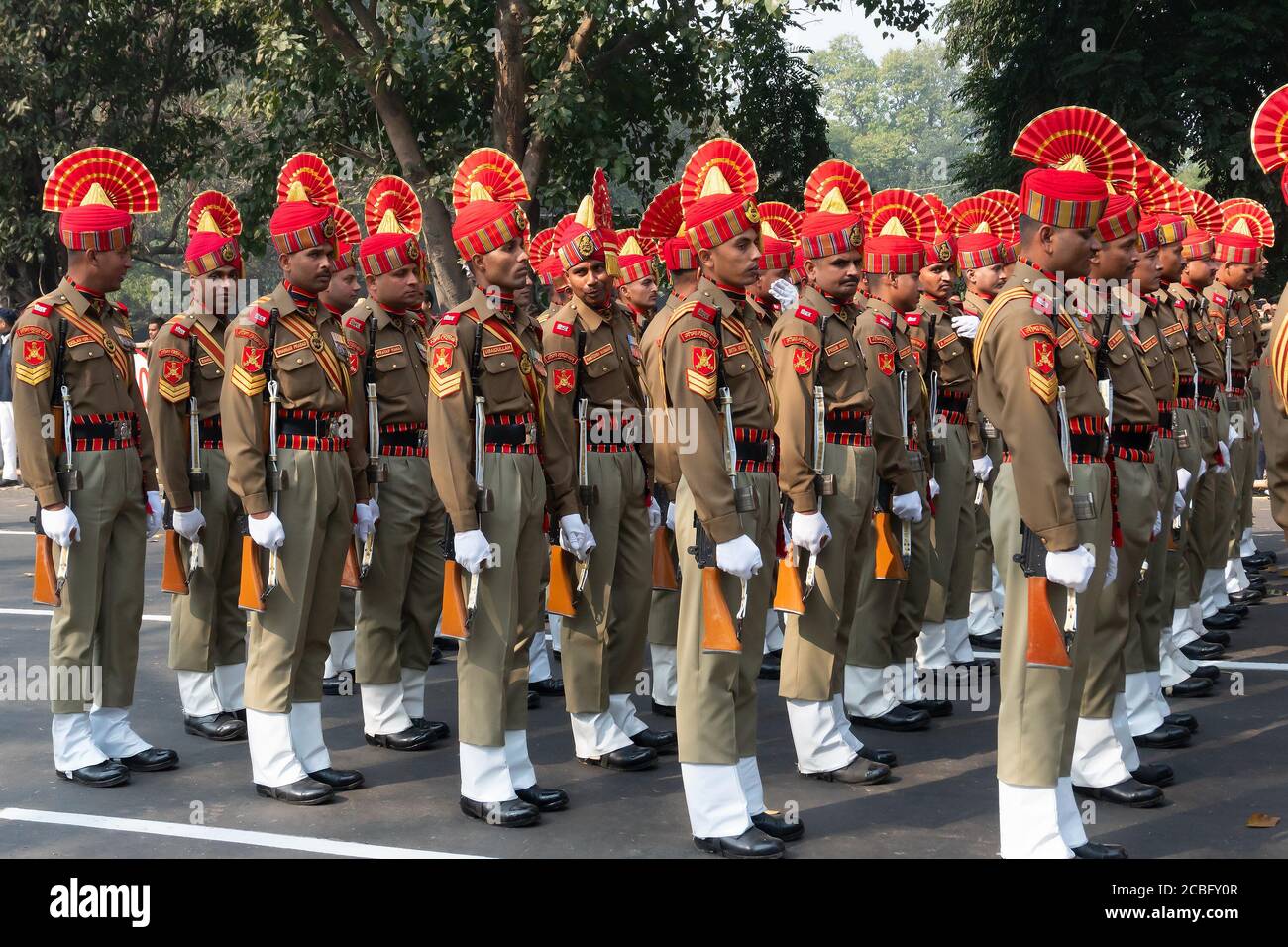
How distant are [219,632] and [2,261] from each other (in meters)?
15.4

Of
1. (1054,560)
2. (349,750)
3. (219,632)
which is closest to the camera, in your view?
(1054,560)

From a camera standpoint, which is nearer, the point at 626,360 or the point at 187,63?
the point at 626,360

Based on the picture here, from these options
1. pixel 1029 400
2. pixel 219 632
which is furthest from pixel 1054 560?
pixel 219 632

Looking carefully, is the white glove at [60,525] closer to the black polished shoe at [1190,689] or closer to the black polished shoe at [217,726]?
the black polished shoe at [217,726]

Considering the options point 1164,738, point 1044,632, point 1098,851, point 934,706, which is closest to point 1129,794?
point 1098,851

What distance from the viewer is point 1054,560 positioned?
4.90 m

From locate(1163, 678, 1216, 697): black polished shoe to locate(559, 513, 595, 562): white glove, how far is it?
349 centimetres

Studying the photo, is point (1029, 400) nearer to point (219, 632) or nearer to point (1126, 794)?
point (1126, 794)

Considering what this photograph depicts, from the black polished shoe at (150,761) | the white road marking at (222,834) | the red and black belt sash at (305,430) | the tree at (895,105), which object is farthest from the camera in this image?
the tree at (895,105)

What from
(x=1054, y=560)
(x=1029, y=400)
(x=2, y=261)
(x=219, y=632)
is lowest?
(x=219, y=632)

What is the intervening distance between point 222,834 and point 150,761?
110 centimetres

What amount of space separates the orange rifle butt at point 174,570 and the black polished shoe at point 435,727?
131 centimetres

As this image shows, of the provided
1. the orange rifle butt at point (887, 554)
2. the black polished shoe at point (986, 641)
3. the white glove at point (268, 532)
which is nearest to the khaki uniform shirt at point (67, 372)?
the white glove at point (268, 532)

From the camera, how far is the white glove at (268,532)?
6043mm
